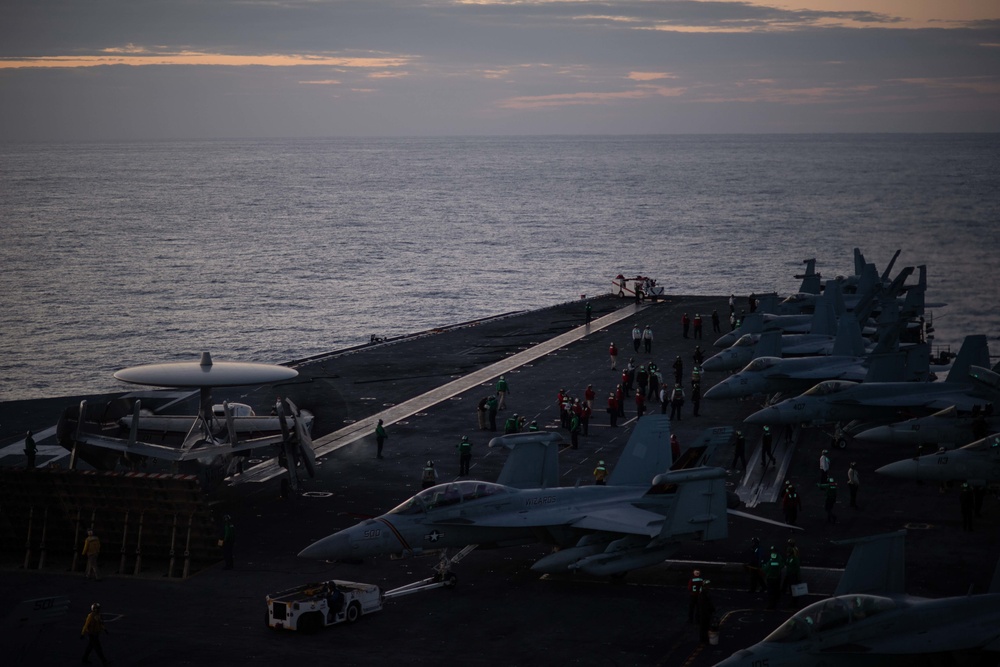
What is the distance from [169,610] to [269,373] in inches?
476

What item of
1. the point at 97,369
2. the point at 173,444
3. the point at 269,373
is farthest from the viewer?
the point at 97,369

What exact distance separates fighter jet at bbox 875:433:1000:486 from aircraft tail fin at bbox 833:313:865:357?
17014mm

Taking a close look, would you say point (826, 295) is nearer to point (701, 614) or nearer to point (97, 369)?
point (701, 614)

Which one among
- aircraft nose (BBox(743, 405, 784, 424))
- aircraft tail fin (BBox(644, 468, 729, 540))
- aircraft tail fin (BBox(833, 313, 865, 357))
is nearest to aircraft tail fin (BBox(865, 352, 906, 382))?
aircraft nose (BBox(743, 405, 784, 424))

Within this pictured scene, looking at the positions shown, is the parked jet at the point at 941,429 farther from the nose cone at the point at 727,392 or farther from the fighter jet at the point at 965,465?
the nose cone at the point at 727,392

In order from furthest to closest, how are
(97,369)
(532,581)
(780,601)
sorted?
(97,369)
(532,581)
(780,601)

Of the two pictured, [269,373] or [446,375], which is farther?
[446,375]

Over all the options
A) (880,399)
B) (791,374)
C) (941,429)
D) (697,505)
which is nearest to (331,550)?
(697,505)

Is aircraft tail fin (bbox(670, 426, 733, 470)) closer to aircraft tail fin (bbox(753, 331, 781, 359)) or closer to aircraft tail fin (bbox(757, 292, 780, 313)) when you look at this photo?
aircraft tail fin (bbox(753, 331, 781, 359))

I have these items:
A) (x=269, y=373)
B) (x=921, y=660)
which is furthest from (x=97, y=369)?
(x=921, y=660)

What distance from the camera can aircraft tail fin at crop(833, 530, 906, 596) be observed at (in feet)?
76.6

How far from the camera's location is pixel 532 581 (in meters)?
31.6

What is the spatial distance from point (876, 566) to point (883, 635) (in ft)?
6.42

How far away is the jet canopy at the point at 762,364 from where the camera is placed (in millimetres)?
51000
